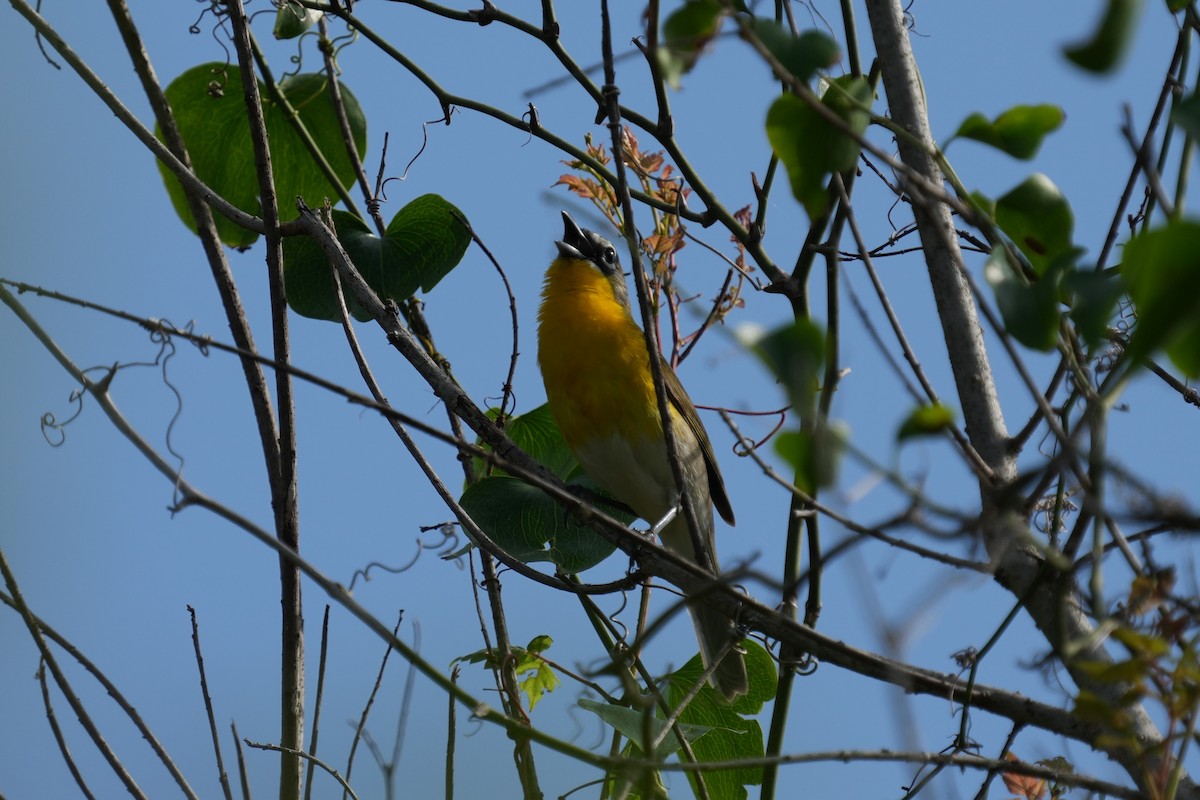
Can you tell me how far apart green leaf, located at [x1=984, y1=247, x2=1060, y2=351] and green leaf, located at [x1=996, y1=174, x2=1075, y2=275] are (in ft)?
0.90

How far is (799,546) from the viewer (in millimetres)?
2549

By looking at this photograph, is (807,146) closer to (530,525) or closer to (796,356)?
(796,356)

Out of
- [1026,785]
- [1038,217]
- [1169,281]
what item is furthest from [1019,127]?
[1026,785]

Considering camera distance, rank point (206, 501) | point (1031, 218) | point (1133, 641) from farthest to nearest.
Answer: point (206, 501) → point (1031, 218) → point (1133, 641)

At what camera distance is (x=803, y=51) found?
1.11 meters

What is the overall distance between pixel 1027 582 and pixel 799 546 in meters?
0.92

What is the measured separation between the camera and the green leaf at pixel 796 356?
862mm

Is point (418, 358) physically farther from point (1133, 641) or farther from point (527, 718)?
point (1133, 641)

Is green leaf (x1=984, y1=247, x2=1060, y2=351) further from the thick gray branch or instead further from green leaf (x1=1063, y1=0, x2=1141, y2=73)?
green leaf (x1=1063, y1=0, x2=1141, y2=73)

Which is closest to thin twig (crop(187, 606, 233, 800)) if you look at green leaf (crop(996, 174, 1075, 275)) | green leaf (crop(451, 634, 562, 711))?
green leaf (crop(451, 634, 562, 711))

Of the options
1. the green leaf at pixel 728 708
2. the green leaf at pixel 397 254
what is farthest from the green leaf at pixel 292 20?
the green leaf at pixel 728 708

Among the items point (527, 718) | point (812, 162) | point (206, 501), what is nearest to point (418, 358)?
point (527, 718)

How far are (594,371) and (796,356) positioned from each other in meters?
3.36

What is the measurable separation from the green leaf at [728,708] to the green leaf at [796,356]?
2530mm
